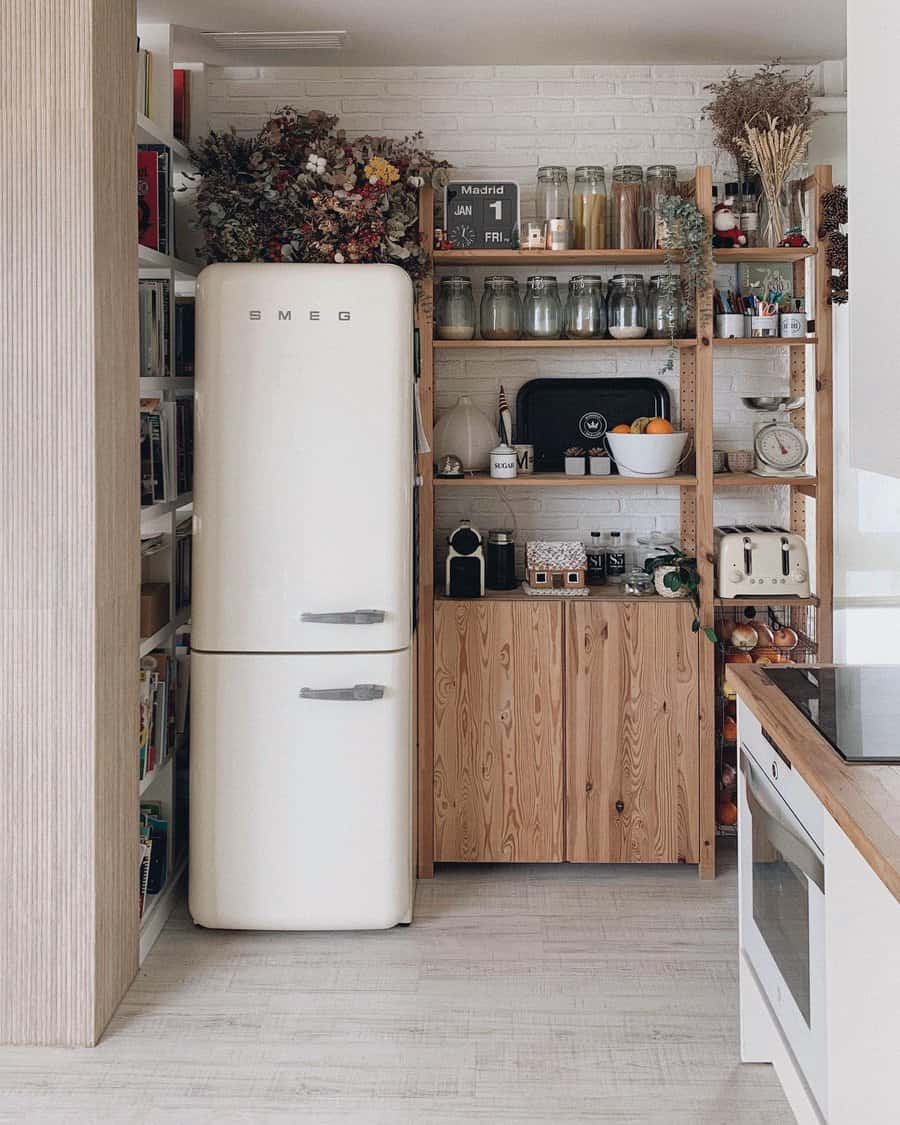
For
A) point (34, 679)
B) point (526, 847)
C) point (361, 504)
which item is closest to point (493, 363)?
point (361, 504)

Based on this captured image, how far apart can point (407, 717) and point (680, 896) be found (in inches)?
40.9

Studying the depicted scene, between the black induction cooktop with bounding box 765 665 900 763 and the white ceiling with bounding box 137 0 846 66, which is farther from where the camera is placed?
the white ceiling with bounding box 137 0 846 66

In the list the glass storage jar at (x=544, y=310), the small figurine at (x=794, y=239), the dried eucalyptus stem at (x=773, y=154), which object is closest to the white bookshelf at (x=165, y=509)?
the glass storage jar at (x=544, y=310)

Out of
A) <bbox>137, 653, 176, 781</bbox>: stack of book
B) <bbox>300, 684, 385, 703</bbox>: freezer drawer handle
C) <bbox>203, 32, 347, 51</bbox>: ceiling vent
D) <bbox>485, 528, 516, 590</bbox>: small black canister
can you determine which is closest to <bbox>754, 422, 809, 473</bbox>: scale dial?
<bbox>485, 528, 516, 590</bbox>: small black canister

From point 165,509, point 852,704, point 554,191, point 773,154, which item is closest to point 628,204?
point 554,191

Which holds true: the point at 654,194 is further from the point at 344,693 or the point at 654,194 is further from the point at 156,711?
the point at 156,711

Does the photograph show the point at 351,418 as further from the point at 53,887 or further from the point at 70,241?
the point at 53,887

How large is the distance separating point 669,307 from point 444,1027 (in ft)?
7.19

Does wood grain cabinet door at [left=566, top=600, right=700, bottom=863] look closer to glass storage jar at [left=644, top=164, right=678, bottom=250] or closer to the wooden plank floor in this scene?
the wooden plank floor

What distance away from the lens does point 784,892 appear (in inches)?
86.4

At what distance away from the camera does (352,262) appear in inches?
133

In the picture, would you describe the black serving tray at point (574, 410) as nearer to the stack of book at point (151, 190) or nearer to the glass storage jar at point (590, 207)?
the glass storage jar at point (590, 207)

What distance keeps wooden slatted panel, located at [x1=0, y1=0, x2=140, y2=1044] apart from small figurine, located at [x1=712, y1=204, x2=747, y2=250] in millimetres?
1828

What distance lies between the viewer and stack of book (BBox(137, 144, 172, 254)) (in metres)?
3.30
